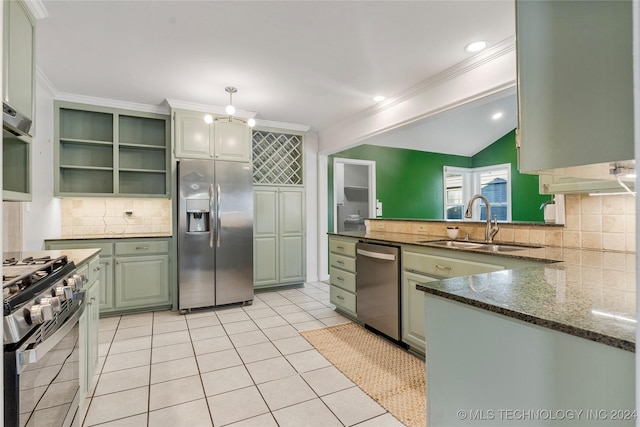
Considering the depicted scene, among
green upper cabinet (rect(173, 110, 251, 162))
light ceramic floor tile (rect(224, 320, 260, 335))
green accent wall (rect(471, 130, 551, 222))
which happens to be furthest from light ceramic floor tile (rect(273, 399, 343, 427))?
green accent wall (rect(471, 130, 551, 222))

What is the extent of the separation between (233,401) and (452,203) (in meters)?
5.96

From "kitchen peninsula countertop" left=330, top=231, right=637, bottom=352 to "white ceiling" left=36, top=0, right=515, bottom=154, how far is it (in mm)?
1660

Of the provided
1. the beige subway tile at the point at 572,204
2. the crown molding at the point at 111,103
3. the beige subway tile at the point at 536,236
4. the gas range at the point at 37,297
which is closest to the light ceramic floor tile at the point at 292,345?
the gas range at the point at 37,297

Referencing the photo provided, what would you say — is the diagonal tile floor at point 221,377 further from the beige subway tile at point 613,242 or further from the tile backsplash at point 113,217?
the beige subway tile at point 613,242

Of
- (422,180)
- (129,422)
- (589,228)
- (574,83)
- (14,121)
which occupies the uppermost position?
(422,180)

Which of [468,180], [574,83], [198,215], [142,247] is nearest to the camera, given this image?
[574,83]

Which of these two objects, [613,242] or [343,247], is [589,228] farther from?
[343,247]

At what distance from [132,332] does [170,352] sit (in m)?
0.71

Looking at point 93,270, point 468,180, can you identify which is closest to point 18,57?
point 93,270

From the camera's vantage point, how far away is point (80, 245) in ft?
10.4

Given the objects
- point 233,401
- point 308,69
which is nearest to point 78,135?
point 308,69

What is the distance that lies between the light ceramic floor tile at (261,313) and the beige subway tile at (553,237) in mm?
2656

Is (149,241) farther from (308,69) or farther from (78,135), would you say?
(308,69)

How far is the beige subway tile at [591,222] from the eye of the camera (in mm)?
1935
